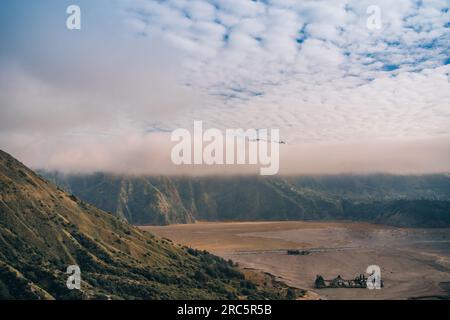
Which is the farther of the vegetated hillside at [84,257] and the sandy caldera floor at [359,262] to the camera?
the sandy caldera floor at [359,262]

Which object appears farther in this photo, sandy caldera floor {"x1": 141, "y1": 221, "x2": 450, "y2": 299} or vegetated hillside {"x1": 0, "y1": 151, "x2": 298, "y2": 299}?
sandy caldera floor {"x1": 141, "y1": 221, "x2": 450, "y2": 299}

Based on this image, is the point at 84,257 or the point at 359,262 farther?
the point at 359,262

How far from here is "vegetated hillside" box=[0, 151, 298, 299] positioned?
223 ft

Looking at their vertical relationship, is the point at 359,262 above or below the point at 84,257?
below

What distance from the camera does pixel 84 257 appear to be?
272ft

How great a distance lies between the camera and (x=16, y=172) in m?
97.9

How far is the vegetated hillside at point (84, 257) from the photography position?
68.1 meters
